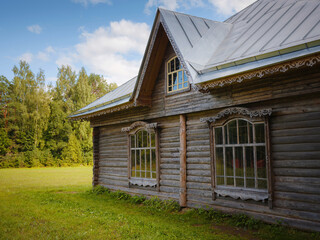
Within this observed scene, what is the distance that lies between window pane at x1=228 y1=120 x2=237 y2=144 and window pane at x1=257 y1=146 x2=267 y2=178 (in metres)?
0.77

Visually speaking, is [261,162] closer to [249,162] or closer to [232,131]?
[249,162]

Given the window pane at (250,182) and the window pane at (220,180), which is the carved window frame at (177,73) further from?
the window pane at (250,182)

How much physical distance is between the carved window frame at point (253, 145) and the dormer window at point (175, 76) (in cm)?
163

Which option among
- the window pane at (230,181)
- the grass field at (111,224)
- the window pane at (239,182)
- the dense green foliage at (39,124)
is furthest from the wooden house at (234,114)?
the dense green foliage at (39,124)

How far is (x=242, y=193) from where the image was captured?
7.14 metres

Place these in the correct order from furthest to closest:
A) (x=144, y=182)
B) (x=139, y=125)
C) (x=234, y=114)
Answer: (x=139, y=125) → (x=144, y=182) → (x=234, y=114)

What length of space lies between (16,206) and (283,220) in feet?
30.1

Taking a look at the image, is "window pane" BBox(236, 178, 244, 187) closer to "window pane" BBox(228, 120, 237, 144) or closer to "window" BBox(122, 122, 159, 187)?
"window pane" BBox(228, 120, 237, 144)

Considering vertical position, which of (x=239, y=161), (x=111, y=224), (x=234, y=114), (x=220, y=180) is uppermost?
(x=234, y=114)

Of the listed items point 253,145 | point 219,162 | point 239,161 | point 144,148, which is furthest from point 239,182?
point 144,148

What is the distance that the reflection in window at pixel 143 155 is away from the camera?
34.3 feet

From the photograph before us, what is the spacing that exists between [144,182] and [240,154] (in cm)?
450

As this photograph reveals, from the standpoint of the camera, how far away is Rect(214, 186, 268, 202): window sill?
675 cm

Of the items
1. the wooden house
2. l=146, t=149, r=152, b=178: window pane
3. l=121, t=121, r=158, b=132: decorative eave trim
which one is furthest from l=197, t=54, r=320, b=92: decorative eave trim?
l=146, t=149, r=152, b=178: window pane
